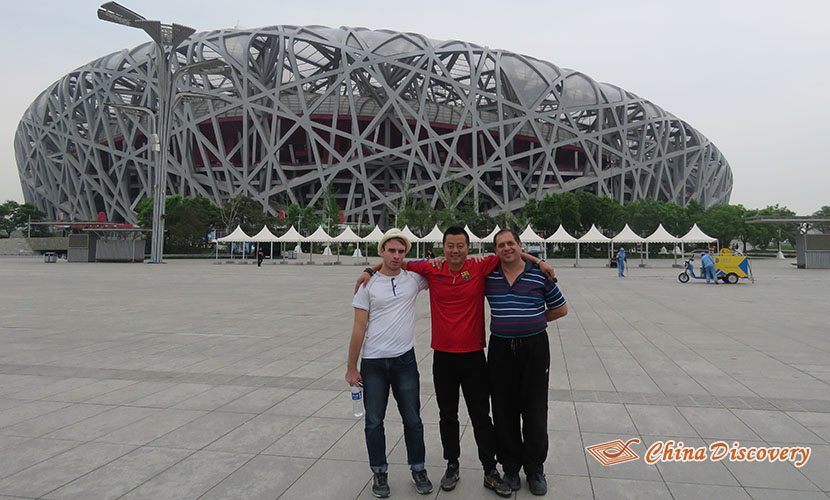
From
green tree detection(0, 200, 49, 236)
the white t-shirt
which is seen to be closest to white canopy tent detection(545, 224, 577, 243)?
the white t-shirt

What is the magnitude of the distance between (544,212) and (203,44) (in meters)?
42.4

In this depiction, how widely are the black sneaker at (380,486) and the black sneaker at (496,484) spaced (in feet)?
1.93

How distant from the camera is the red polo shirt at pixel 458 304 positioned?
294cm

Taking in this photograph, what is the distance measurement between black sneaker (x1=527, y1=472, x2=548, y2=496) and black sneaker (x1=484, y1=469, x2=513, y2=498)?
14 centimetres

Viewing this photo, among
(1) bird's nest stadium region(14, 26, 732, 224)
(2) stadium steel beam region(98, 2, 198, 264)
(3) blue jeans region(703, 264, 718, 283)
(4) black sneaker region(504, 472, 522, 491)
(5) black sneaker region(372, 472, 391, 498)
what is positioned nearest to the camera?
(5) black sneaker region(372, 472, 391, 498)

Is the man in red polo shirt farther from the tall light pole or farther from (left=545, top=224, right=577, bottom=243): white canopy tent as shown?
the tall light pole

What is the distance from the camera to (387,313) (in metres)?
2.96

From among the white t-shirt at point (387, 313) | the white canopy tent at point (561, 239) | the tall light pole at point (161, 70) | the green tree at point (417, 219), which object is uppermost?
the tall light pole at point (161, 70)

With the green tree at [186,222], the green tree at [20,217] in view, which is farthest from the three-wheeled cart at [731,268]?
the green tree at [20,217]

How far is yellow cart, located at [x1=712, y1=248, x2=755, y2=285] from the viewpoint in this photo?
1944cm

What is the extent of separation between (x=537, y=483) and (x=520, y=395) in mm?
501

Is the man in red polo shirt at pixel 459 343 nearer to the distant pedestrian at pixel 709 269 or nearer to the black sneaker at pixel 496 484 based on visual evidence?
the black sneaker at pixel 496 484

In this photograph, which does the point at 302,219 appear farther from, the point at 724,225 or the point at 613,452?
the point at 613,452

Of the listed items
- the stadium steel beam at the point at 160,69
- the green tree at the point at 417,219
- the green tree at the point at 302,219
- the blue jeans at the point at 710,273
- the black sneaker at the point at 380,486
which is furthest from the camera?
the green tree at the point at 302,219
